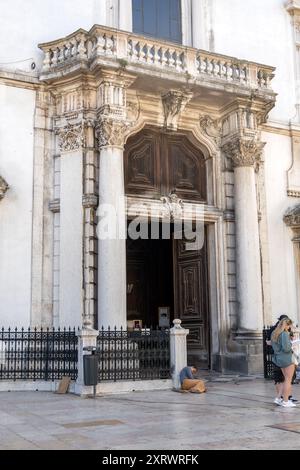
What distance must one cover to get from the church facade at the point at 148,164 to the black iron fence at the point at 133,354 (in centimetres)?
108

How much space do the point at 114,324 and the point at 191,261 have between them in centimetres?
497

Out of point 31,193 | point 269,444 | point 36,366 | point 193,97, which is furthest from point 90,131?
point 269,444

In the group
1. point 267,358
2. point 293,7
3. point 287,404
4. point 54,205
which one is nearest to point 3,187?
point 54,205

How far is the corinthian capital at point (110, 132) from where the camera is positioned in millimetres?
15578

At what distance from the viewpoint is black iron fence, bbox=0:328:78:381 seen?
1403 cm

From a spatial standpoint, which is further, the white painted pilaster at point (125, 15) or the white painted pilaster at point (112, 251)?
the white painted pilaster at point (125, 15)

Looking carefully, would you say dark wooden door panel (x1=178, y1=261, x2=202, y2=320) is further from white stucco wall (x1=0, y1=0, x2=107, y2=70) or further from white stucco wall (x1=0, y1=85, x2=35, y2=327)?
white stucco wall (x1=0, y1=0, x2=107, y2=70)

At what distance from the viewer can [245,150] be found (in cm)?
1778

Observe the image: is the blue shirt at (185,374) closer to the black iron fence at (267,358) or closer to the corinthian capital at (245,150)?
the black iron fence at (267,358)

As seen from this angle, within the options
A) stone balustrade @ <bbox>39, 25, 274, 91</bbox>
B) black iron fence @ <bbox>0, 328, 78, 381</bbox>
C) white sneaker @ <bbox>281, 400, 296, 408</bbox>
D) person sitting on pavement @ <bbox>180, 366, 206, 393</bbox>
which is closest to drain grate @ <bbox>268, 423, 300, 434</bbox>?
white sneaker @ <bbox>281, 400, 296, 408</bbox>

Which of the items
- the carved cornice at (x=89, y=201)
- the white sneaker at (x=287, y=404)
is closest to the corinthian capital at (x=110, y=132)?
the carved cornice at (x=89, y=201)

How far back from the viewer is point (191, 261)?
19.0m

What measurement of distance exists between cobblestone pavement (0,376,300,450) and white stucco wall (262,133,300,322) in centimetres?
626

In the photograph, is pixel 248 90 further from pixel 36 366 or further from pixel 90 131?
pixel 36 366
